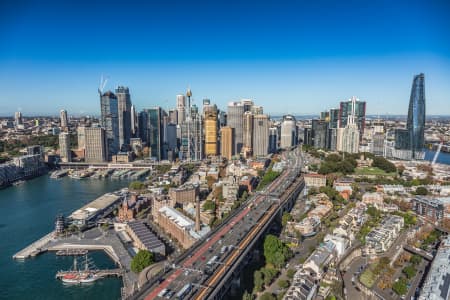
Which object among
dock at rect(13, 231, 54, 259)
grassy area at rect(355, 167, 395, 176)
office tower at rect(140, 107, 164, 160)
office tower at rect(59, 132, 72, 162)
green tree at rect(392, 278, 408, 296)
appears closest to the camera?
green tree at rect(392, 278, 408, 296)

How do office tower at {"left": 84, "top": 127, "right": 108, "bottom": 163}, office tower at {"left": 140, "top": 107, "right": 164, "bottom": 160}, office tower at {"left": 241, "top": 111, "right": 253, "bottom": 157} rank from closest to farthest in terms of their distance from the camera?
office tower at {"left": 84, "top": 127, "right": 108, "bottom": 163} < office tower at {"left": 140, "top": 107, "right": 164, "bottom": 160} < office tower at {"left": 241, "top": 111, "right": 253, "bottom": 157}

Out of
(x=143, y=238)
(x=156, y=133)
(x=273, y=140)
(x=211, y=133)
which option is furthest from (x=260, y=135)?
(x=143, y=238)

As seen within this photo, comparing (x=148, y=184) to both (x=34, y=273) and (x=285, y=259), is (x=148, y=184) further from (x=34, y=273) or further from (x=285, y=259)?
(x=285, y=259)

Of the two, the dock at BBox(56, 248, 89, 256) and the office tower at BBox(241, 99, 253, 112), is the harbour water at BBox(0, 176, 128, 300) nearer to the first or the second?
the dock at BBox(56, 248, 89, 256)

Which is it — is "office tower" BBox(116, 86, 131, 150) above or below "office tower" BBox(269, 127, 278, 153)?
above

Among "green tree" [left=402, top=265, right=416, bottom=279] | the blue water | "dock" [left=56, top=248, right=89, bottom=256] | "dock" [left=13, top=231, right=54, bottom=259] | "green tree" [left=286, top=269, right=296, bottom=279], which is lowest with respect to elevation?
"dock" [left=56, top=248, right=89, bottom=256]

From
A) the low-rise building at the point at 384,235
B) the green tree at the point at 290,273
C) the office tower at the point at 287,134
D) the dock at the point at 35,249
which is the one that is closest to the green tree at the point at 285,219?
the low-rise building at the point at 384,235

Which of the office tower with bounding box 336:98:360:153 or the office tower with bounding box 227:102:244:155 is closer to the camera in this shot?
the office tower with bounding box 336:98:360:153

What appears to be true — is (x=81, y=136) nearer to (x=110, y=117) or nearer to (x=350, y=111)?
(x=110, y=117)

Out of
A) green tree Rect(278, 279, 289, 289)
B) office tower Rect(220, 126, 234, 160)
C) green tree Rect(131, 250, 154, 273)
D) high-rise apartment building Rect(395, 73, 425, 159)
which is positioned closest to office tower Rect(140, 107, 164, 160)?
office tower Rect(220, 126, 234, 160)
